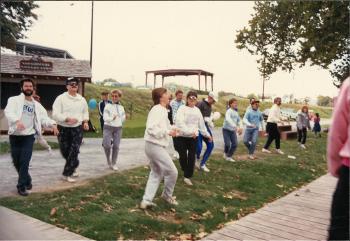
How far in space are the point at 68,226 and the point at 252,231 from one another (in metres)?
2.73

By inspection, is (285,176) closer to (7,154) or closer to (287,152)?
(287,152)

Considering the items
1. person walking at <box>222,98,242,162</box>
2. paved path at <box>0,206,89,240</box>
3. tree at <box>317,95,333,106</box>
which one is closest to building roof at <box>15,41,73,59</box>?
person walking at <box>222,98,242,162</box>

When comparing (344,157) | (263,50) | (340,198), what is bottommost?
(340,198)

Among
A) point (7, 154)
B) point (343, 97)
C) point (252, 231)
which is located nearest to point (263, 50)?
point (7, 154)

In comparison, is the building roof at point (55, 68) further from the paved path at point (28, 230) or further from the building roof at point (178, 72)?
the paved path at point (28, 230)

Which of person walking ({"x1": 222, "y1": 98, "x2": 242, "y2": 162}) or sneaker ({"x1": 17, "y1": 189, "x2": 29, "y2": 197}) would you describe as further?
person walking ({"x1": 222, "y1": 98, "x2": 242, "y2": 162})

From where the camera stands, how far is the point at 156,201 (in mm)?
6680

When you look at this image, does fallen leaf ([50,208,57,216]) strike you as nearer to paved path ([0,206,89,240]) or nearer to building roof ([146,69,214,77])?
paved path ([0,206,89,240])

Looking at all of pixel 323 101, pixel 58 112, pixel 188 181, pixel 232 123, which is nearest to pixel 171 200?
pixel 188 181

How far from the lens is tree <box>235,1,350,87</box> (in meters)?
20.9

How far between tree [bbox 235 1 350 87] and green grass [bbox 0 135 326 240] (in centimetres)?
1364

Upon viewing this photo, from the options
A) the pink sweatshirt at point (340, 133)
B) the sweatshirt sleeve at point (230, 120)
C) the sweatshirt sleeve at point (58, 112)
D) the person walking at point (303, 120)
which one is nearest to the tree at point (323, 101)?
the person walking at point (303, 120)

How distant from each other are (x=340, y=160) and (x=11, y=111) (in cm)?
551

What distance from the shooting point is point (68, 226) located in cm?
526
